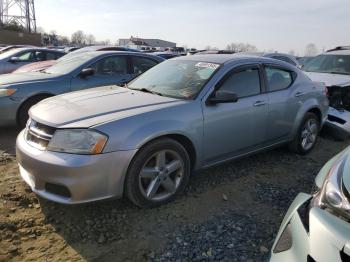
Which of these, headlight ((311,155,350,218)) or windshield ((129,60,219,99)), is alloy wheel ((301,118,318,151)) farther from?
headlight ((311,155,350,218))

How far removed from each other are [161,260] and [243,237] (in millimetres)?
828

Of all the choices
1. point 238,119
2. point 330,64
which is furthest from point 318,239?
point 330,64

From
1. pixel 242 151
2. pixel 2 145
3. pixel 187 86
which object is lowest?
pixel 2 145

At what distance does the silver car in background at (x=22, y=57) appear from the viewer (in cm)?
1137

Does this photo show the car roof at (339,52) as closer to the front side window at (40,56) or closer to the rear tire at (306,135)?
the rear tire at (306,135)

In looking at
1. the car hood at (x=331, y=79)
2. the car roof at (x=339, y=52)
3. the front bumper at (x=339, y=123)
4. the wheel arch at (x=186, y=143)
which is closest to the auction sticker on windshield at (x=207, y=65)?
the wheel arch at (x=186, y=143)

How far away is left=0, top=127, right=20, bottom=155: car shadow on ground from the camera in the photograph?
5.49 m

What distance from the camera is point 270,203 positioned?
4.04 m

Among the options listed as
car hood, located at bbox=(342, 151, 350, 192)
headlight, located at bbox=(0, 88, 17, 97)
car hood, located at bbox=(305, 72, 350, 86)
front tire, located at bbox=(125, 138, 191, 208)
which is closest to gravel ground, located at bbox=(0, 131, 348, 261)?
front tire, located at bbox=(125, 138, 191, 208)

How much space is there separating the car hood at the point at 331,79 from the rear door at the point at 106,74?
157 inches

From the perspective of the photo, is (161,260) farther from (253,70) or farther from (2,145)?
(2,145)

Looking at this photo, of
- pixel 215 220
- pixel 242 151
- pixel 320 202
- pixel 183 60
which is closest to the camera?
pixel 320 202

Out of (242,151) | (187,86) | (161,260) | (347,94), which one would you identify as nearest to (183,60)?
(187,86)

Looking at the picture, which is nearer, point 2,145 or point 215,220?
point 215,220
